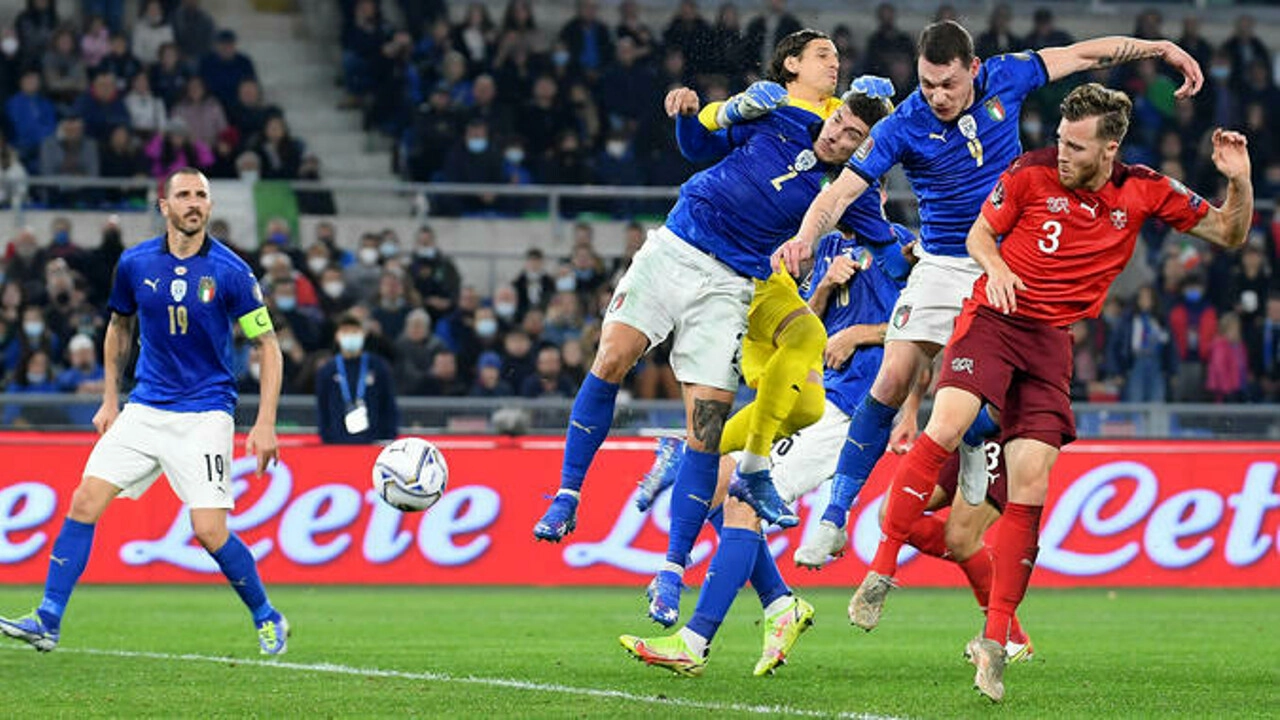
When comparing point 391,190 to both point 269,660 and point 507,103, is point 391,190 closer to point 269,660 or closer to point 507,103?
point 507,103

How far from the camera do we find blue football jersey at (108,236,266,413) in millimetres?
11422

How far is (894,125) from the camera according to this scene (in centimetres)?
1007

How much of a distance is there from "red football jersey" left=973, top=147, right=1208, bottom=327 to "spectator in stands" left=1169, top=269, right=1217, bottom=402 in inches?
519

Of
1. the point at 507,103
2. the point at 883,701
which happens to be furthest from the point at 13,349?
the point at 883,701

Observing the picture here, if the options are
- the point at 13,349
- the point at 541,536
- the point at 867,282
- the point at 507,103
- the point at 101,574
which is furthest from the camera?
the point at 507,103

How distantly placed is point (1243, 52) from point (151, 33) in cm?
1291

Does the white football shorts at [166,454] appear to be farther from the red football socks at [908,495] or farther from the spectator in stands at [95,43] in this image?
the spectator in stands at [95,43]

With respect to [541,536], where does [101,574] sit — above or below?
below

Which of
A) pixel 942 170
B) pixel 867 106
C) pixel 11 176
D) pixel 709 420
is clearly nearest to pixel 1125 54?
pixel 942 170

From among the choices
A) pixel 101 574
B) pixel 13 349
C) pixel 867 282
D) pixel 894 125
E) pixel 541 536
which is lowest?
pixel 101 574

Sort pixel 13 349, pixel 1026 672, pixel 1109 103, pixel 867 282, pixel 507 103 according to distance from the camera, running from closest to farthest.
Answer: pixel 1109 103, pixel 1026 672, pixel 867 282, pixel 13 349, pixel 507 103

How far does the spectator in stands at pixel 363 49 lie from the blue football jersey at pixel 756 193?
1539 centimetres

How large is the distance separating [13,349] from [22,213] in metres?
2.52

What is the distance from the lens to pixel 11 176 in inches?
872
